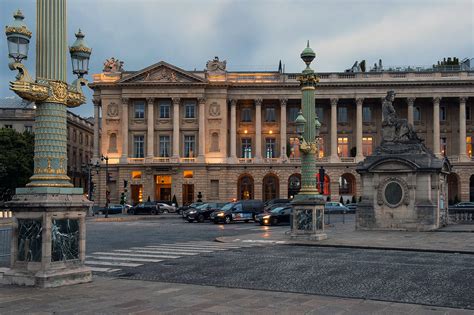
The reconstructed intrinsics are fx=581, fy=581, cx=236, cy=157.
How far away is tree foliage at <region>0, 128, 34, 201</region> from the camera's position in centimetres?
6694

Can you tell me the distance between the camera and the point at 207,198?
8194cm

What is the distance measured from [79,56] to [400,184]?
1967cm

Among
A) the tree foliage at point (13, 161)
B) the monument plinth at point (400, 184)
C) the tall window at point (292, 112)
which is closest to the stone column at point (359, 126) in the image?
the tall window at point (292, 112)

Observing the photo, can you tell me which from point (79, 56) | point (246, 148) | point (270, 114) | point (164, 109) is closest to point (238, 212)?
point (79, 56)

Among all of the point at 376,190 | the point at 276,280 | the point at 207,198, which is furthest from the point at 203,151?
the point at 276,280

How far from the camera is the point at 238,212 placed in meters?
45.6

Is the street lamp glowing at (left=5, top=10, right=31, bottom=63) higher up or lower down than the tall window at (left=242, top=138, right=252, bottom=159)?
lower down

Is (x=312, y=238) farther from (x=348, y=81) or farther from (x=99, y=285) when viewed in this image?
(x=348, y=81)

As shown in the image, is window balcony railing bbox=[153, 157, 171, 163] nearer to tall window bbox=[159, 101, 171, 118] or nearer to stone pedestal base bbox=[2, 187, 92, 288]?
tall window bbox=[159, 101, 171, 118]

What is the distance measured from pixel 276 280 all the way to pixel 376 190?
57.1ft

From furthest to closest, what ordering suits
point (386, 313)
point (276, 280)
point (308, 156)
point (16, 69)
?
point (308, 156) < point (276, 280) < point (16, 69) < point (386, 313)

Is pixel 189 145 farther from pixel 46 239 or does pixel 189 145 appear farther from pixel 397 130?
pixel 46 239

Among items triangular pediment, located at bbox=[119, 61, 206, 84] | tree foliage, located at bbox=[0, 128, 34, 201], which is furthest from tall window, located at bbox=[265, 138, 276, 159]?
tree foliage, located at bbox=[0, 128, 34, 201]

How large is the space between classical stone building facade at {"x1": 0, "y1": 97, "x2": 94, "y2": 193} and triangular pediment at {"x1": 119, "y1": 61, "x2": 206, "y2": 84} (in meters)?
17.1
